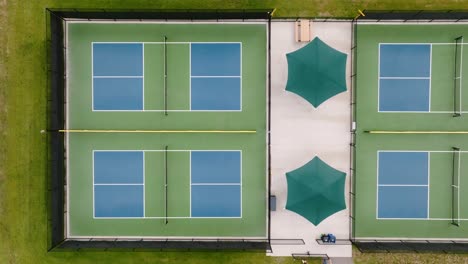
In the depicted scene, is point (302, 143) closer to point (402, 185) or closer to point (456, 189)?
point (402, 185)

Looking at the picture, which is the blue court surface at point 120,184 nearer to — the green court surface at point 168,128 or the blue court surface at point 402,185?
the green court surface at point 168,128

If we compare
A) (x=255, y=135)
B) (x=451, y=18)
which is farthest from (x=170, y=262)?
(x=451, y=18)

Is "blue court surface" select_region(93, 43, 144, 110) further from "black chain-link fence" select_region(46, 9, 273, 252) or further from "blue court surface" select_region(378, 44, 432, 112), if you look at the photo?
"blue court surface" select_region(378, 44, 432, 112)

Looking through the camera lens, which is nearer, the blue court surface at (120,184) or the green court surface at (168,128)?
the green court surface at (168,128)

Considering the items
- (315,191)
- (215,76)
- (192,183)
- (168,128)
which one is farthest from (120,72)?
(315,191)

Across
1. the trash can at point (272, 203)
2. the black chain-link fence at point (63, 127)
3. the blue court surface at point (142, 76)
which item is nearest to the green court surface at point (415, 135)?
the trash can at point (272, 203)

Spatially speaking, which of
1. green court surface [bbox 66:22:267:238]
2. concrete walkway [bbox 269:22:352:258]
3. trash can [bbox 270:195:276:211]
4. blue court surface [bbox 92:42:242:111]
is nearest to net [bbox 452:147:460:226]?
concrete walkway [bbox 269:22:352:258]
